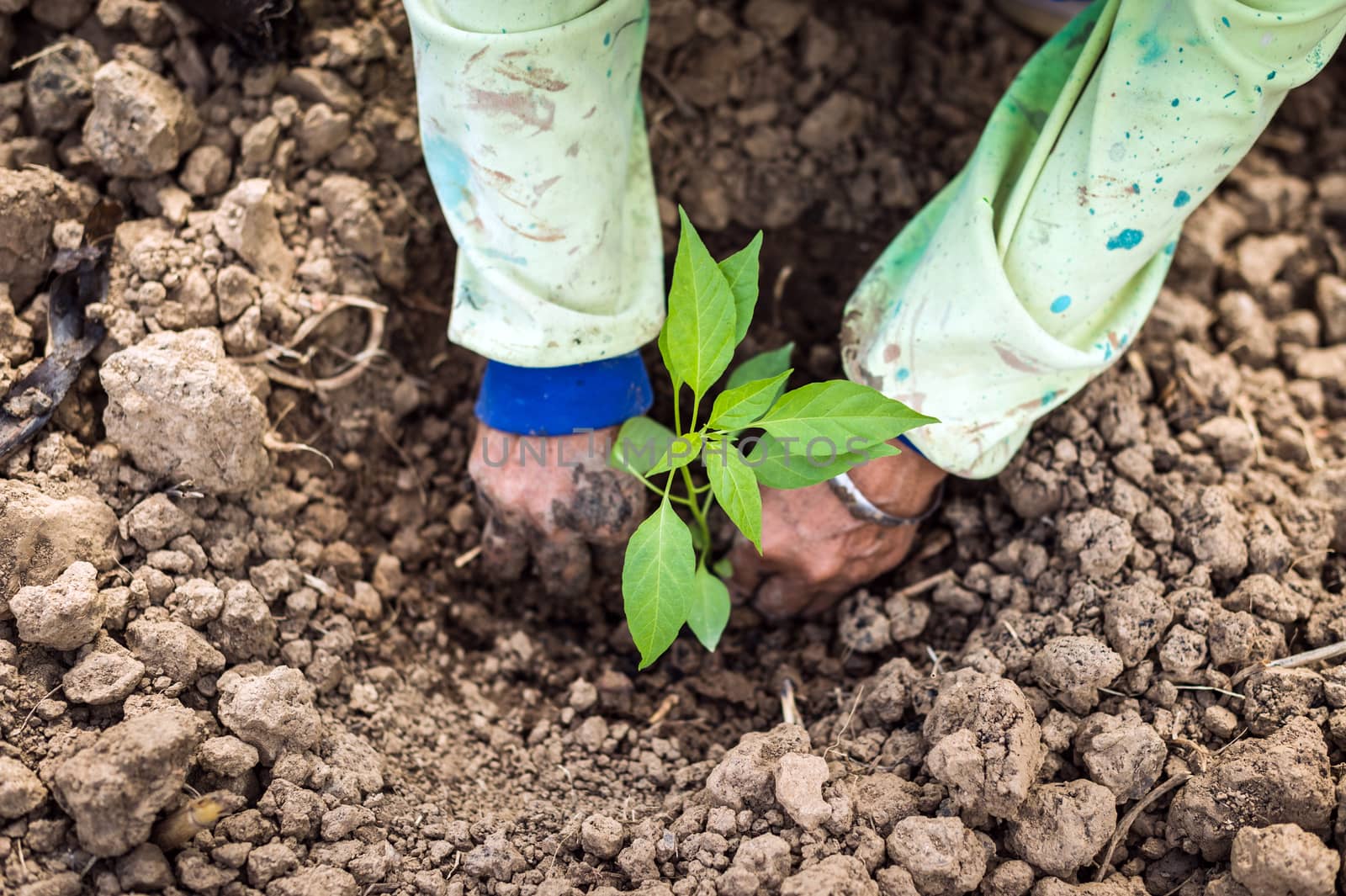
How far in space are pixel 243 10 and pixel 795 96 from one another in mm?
923

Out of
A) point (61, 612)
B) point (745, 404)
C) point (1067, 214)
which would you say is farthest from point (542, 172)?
point (61, 612)

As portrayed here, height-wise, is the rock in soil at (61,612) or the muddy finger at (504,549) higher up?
the rock in soil at (61,612)

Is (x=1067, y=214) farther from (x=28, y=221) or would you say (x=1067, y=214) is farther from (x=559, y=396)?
(x=28, y=221)

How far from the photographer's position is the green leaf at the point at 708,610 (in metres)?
1.34

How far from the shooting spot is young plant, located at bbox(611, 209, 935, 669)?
1127 millimetres

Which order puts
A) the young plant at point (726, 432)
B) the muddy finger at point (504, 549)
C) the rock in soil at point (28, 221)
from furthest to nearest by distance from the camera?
the muddy finger at point (504, 549)
the rock in soil at point (28, 221)
the young plant at point (726, 432)

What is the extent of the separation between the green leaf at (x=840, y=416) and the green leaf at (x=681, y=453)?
3.4 inches

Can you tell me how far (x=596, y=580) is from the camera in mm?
1623

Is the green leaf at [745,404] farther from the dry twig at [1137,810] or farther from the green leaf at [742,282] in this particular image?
the dry twig at [1137,810]

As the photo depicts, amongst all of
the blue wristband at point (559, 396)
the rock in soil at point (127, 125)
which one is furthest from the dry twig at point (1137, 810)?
the rock in soil at point (127, 125)

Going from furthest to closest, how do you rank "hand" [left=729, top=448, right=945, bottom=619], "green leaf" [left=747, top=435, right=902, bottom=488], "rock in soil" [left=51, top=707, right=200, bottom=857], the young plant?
"hand" [left=729, top=448, right=945, bottom=619]
"green leaf" [left=747, top=435, right=902, bottom=488]
the young plant
"rock in soil" [left=51, top=707, right=200, bottom=857]

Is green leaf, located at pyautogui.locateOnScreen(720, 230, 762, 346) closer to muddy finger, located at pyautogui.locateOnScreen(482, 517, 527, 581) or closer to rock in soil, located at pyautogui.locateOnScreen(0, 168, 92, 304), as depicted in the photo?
muddy finger, located at pyautogui.locateOnScreen(482, 517, 527, 581)

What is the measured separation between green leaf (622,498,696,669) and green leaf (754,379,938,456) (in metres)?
0.18

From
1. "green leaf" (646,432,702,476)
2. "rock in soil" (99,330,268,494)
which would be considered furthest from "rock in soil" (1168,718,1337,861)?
"rock in soil" (99,330,268,494)
